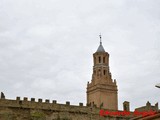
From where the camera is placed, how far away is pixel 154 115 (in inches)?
667

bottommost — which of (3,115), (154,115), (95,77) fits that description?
(154,115)

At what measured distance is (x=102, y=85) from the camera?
273 ft

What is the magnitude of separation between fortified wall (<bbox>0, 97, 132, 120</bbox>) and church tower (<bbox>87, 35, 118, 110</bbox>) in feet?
85.9

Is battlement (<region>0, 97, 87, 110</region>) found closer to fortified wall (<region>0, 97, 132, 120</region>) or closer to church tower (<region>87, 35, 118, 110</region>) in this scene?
fortified wall (<region>0, 97, 132, 120</region>)

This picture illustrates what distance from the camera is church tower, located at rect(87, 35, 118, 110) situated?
8269cm

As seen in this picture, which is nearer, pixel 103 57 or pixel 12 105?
pixel 12 105

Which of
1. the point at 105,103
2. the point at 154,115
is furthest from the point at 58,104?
the point at 154,115

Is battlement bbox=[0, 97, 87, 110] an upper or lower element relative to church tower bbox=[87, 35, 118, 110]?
lower

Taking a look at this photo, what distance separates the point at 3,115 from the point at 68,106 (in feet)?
30.4

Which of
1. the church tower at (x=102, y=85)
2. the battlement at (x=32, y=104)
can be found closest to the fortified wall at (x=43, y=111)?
the battlement at (x=32, y=104)

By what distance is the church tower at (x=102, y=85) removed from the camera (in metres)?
82.7

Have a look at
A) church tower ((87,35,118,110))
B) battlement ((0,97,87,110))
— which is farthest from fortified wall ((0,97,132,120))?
church tower ((87,35,118,110))

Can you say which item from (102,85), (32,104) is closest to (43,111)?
(32,104)

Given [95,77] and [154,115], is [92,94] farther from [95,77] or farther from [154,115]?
[154,115]
